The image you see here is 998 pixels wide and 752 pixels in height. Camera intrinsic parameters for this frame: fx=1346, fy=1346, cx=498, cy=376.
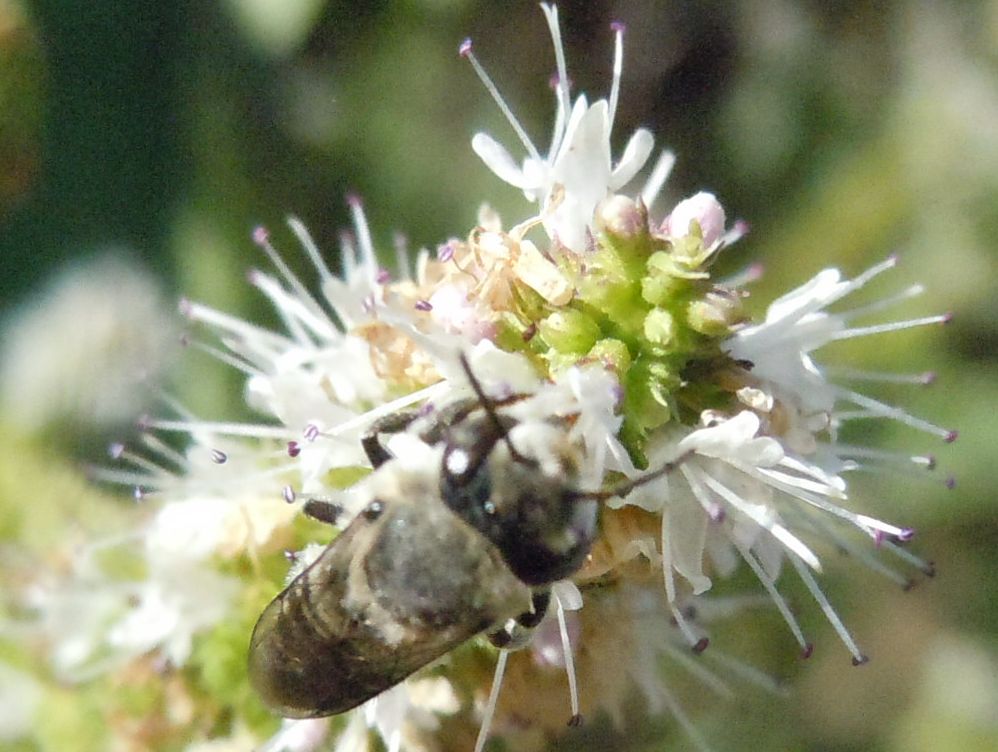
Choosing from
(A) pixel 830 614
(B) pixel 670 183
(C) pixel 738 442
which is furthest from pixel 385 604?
(B) pixel 670 183

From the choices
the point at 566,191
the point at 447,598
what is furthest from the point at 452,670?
the point at 566,191

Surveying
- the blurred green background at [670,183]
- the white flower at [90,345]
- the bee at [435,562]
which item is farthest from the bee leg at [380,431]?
the white flower at [90,345]

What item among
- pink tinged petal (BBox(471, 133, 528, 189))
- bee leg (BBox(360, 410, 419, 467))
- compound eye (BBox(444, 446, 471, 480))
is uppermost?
pink tinged petal (BBox(471, 133, 528, 189))

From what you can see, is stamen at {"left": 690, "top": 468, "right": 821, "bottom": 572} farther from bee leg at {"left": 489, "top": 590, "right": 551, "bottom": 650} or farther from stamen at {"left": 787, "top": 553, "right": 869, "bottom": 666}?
bee leg at {"left": 489, "top": 590, "right": 551, "bottom": 650}

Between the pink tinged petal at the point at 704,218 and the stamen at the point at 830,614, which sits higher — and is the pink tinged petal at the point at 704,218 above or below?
above

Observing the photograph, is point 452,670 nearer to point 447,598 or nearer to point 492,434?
point 447,598

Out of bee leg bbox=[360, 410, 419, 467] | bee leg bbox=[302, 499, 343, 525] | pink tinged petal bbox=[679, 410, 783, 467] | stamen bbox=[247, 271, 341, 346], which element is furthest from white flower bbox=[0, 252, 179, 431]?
pink tinged petal bbox=[679, 410, 783, 467]

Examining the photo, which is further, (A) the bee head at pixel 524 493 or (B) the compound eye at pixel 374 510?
(B) the compound eye at pixel 374 510

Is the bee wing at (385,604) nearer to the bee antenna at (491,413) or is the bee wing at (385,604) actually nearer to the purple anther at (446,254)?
the bee antenna at (491,413)
